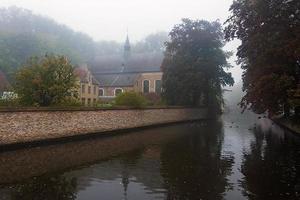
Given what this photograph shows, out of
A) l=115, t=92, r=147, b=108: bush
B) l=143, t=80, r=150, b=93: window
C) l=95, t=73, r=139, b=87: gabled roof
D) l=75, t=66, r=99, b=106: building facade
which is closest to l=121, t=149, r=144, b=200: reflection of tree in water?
l=115, t=92, r=147, b=108: bush

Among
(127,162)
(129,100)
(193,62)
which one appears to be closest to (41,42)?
(193,62)

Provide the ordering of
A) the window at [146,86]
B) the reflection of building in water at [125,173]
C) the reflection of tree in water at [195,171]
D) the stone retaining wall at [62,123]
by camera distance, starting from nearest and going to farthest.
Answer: the reflection of tree in water at [195,171]
the reflection of building in water at [125,173]
the stone retaining wall at [62,123]
the window at [146,86]

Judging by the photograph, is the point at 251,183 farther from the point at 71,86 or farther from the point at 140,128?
Answer: the point at 140,128

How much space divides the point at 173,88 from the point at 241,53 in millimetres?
22755

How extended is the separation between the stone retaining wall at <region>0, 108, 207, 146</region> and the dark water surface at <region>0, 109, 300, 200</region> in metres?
1.42

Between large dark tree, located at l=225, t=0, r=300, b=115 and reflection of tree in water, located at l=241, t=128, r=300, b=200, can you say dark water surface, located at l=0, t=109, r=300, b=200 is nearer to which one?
reflection of tree in water, located at l=241, t=128, r=300, b=200

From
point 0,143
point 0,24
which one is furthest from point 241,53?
point 0,24

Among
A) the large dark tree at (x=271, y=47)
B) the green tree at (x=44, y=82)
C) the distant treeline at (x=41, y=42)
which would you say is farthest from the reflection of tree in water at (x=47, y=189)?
the distant treeline at (x=41, y=42)

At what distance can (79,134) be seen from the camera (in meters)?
26.3

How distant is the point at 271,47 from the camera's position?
24000 mm

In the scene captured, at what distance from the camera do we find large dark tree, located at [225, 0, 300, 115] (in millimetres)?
23484

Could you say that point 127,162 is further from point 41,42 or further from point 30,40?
point 41,42

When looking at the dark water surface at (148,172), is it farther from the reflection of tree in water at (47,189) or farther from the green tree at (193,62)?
the green tree at (193,62)

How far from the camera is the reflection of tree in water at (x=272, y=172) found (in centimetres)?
1190
